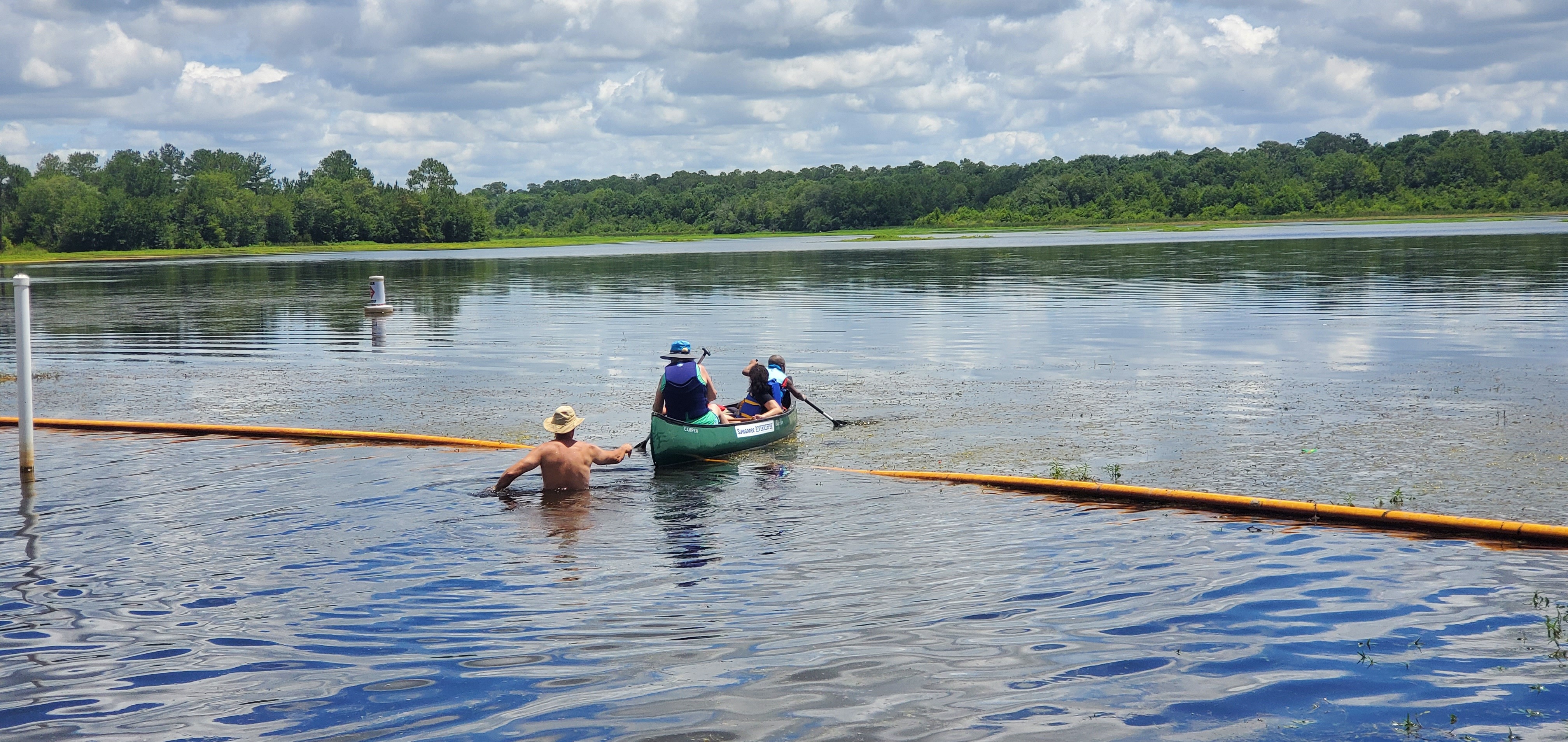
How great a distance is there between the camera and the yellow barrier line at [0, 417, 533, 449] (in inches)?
683

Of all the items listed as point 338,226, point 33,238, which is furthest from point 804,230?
point 33,238

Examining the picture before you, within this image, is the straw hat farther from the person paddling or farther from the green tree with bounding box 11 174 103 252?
the green tree with bounding box 11 174 103 252

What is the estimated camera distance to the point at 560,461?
45.0 ft

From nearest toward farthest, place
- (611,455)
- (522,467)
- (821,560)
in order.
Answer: (821,560) < (522,467) < (611,455)

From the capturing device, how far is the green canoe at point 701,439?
15.5 metres

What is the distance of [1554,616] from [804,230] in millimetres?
191408

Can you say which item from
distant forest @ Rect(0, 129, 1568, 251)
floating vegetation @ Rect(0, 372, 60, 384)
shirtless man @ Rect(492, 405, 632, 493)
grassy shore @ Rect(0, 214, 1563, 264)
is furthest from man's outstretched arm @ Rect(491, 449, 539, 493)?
distant forest @ Rect(0, 129, 1568, 251)

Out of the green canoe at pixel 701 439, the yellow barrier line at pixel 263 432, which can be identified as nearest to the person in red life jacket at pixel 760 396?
the green canoe at pixel 701 439

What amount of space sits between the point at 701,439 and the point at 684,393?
64 centimetres

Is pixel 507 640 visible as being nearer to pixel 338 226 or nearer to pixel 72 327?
pixel 72 327

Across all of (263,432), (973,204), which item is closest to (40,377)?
(263,432)

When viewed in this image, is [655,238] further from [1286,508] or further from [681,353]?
[1286,508]

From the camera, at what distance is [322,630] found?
A: 913 centimetres

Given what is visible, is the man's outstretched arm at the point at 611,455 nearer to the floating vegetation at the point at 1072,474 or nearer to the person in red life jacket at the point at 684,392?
the person in red life jacket at the point at 684,392
